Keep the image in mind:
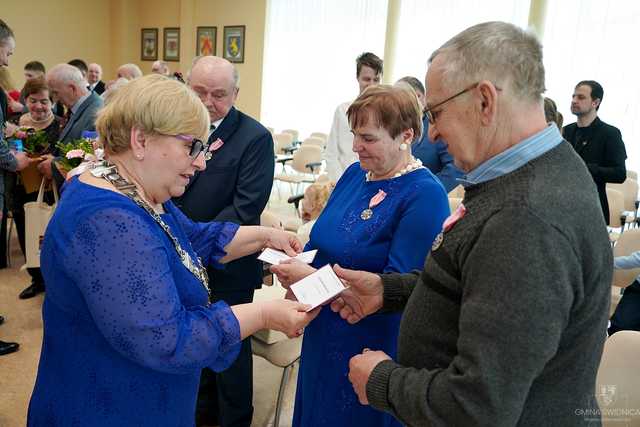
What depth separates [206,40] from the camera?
34.7 feet

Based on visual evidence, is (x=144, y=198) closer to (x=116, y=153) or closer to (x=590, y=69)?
(x=116, y=153)

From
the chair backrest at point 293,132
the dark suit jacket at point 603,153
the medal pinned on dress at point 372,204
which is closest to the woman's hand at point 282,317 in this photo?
the medal pinned on dress at point 372,204

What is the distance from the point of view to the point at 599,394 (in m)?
1.67

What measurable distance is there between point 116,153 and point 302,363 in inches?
43.1

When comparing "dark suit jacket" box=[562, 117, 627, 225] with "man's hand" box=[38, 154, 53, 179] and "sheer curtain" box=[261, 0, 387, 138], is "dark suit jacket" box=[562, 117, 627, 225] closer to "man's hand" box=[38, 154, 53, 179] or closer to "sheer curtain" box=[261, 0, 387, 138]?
"man's hand" box=[38, 154, 53, 179]

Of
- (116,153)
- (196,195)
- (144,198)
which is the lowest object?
(196,195)

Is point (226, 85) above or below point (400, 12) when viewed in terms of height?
below

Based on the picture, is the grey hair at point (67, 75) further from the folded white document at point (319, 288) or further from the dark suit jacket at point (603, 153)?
the dark suit jacket at point (603, 153)

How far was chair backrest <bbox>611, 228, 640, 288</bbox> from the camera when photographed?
10.3ft

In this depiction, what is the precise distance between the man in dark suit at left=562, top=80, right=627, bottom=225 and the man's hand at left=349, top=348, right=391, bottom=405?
374cm

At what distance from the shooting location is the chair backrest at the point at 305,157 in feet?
24.1

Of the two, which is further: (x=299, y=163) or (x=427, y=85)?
(x=299, y=163)

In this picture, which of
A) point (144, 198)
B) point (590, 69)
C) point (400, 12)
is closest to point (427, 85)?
point (144, 198)

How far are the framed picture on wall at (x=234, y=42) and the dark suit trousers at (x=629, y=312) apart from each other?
8.93m
